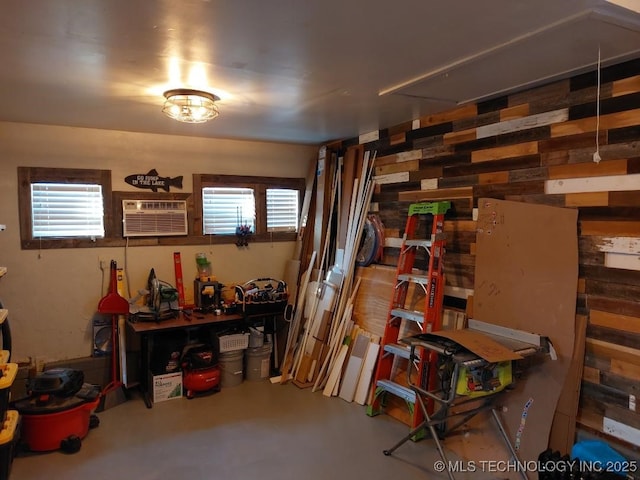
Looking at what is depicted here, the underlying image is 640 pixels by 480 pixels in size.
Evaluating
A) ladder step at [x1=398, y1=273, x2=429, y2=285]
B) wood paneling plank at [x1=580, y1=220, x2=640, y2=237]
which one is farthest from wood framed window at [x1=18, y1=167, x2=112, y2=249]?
wood paneling plank at [x1=580, y1=220, x2=640, y2=237]

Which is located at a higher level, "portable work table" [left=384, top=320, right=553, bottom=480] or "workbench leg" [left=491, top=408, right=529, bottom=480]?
"portable work table" [left=384, top=320, right=553, bottom=480]

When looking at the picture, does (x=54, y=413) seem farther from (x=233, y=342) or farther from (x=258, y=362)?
(x=258, y=362)

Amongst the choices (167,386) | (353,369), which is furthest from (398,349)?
(167,386)

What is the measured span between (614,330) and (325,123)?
2.68 meters

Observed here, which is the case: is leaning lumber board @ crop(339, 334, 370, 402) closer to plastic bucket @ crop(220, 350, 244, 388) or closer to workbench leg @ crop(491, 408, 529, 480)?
plastic bucket @ crop(220, 350, 244, 388)

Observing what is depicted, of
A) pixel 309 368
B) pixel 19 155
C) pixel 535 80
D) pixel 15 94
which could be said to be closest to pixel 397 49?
pixel 535 80

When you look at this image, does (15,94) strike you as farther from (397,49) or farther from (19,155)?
(397,49)

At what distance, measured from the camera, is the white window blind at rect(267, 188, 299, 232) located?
4.96 metres

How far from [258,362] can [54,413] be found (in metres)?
1.85

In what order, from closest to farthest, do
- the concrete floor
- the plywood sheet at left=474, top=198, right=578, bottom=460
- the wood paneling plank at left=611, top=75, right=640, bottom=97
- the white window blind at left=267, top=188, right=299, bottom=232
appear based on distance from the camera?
the wood paneling plank at left=611, top=75, right=640, bottom=97 < the plywood sheet at left=474, top=198, right=578, bottom=460 < the concrete floor < the white window blind at left=267, top=188, right=299, bottom=232

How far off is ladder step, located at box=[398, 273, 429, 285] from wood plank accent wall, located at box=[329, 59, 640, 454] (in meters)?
0.28

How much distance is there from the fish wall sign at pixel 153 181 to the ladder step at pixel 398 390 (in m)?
2.77

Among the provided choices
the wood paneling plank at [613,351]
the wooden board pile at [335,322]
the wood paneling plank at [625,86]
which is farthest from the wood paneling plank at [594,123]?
the wooden board pile at [335,322]

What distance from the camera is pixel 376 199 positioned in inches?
169
